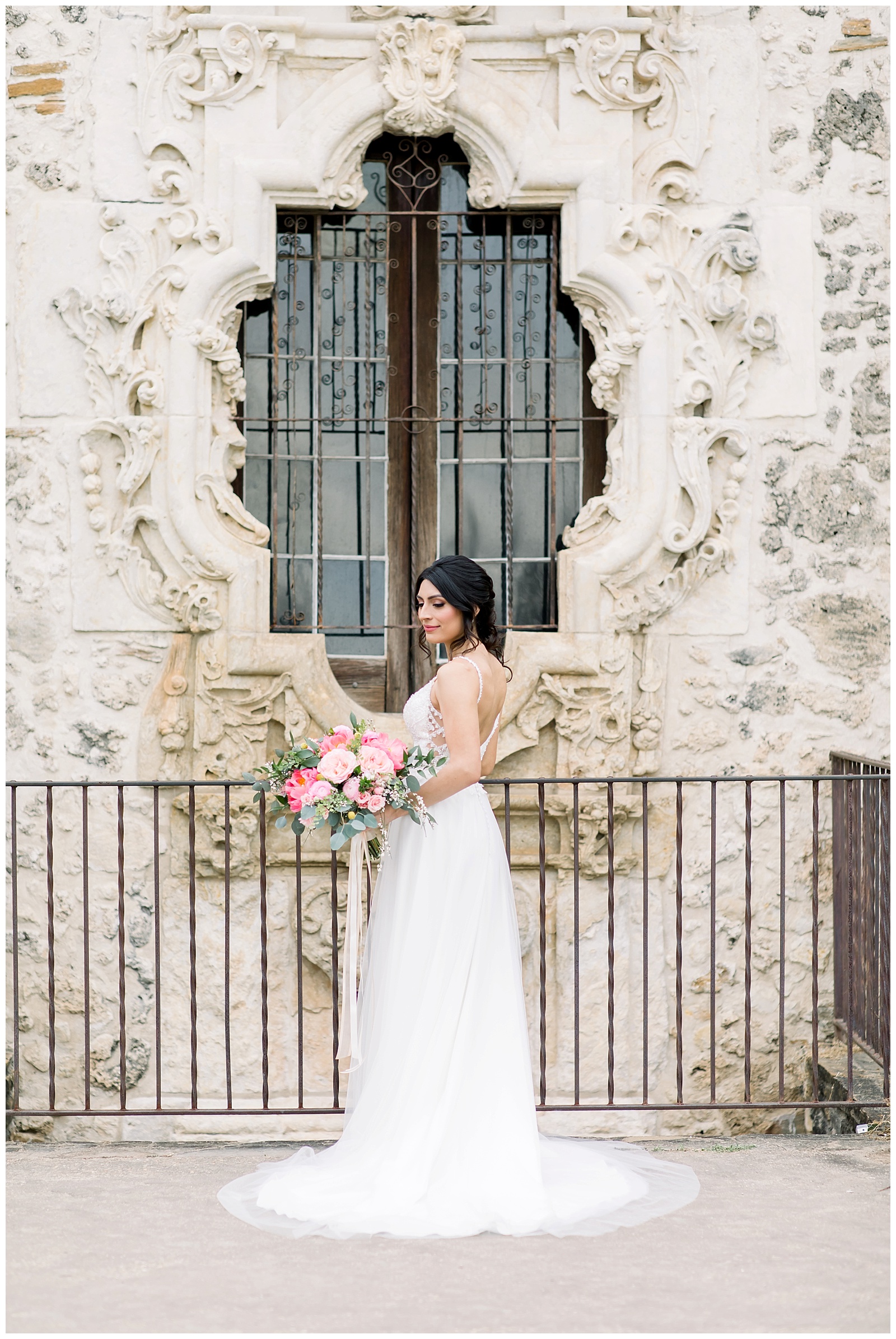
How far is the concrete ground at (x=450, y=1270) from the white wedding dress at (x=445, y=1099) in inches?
3.5

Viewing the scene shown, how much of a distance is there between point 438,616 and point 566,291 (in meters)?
2.44

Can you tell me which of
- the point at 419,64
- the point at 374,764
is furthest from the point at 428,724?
the point at 419,64

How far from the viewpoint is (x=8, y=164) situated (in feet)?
18.5

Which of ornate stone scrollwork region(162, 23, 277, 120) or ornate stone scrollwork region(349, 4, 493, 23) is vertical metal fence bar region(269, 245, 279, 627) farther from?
ornate stone scrollwork region(349, 4, 493, 23)

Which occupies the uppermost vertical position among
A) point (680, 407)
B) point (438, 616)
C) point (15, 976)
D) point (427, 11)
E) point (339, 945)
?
point (427, 11)

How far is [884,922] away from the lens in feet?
16.7

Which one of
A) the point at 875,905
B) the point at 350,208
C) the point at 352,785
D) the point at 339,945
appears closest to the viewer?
the point at 352,785

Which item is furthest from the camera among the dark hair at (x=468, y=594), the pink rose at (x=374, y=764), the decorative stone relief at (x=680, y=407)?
the decorative stone relief at (x=680, y=407)

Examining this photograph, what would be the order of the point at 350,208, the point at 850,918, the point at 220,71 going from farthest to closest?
the point at 350,208, the point at 220,71, the point at 850,918

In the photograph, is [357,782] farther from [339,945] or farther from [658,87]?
[658,87]

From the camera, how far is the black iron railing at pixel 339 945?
5746 millimetres

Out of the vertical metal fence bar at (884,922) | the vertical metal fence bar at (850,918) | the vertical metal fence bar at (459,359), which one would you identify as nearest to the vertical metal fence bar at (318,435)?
the vertical metal fence bar at (459,359)

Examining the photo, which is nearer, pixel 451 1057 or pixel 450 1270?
pixel 450 1270

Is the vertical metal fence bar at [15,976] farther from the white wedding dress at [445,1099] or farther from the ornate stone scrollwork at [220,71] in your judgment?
the ornate stone scrollwork at [220,71]
